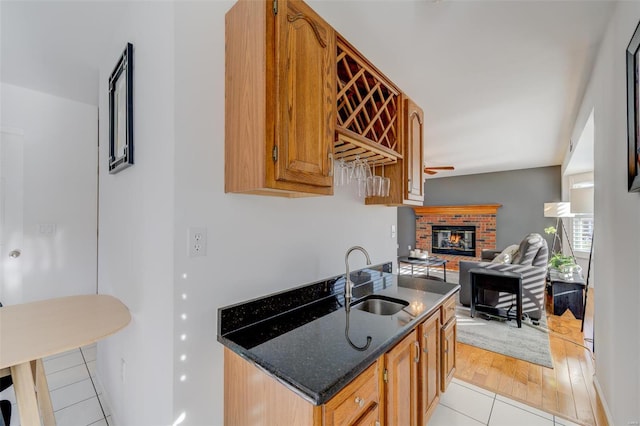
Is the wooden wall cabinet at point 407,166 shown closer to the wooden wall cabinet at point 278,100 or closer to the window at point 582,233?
the wooden wall cabinet at point 278,100

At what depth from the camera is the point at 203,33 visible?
1.23 meters

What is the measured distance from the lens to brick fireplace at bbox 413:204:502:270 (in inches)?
269

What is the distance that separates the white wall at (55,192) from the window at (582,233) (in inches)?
311

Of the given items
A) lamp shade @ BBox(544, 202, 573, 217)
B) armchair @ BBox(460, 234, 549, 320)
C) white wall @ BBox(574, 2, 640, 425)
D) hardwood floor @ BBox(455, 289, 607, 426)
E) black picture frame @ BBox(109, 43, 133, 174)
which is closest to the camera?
white wall @ BBox(574, 2, 640, 425)

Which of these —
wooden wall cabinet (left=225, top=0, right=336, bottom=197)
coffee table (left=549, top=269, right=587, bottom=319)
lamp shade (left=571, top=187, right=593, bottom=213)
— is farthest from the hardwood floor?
wooden wall cabinet (left=225, top=0, right=336, bottom=197)

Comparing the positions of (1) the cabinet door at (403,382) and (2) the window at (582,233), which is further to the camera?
(2) the window at (582,233)

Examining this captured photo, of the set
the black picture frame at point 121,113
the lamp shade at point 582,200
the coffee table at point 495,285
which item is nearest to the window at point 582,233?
the lamp shade at point 582,200

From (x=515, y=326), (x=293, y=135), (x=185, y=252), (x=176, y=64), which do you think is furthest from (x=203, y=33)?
(x=515, y=326)

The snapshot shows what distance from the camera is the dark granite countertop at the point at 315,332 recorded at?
93 cm

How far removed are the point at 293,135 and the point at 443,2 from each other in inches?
50.6

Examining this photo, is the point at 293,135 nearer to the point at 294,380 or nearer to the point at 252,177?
the point at 252,177

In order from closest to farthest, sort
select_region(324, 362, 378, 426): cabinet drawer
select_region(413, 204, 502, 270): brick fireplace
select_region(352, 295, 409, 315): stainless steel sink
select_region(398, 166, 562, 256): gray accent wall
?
select_region(324, 362, 378, 426): cabinet drawer < select_region(352, 295, 409, 315): stainless steel sink < select_region(398, 166, 562, 256): gray accent wall < select_region(413, 204, 502, 270): brick fireplace

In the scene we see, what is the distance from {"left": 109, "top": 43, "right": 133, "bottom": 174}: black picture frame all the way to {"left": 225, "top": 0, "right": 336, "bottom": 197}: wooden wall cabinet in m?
0.69

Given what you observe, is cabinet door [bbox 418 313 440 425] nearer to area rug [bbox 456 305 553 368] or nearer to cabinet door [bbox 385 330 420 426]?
cabinet door [bbox 385 330 420 426]
